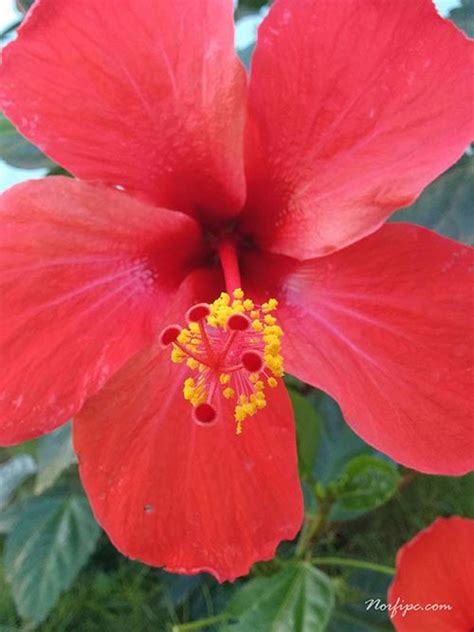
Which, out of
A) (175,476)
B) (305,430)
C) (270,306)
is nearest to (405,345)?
(270,306)

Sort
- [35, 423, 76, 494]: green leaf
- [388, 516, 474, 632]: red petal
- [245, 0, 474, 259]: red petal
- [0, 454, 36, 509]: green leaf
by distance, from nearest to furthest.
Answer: [245, 0, 474, 259]: red petal → [388, 516, 474, 632]: red petal → [35, 423, 76, 494]: green leaf → [0, 454, 36, 509]: green leaf

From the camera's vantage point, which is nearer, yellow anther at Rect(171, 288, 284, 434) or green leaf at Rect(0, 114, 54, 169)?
yellow anther at Rect(171, 288, 284, 434)

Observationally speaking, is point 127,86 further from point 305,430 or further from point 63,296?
point 305,430

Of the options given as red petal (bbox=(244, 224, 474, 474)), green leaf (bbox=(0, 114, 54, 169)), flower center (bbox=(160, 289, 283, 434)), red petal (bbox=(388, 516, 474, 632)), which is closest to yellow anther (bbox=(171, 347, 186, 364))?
flower center (bbox=(160, 289, 283, 434))

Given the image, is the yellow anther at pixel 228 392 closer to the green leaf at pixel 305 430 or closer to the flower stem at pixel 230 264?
the flower stem at pixel 230 264

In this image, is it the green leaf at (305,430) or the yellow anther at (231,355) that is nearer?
the yellow anther at (231,355)

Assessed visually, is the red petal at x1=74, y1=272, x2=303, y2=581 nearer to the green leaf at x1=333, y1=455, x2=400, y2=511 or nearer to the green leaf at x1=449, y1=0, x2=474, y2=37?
the green leaf at x1=333, y1=455, x2=400, y2=511

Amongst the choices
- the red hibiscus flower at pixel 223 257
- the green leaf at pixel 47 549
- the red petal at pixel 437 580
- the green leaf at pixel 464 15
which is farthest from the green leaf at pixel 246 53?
the green leaf at pixel 47 549
